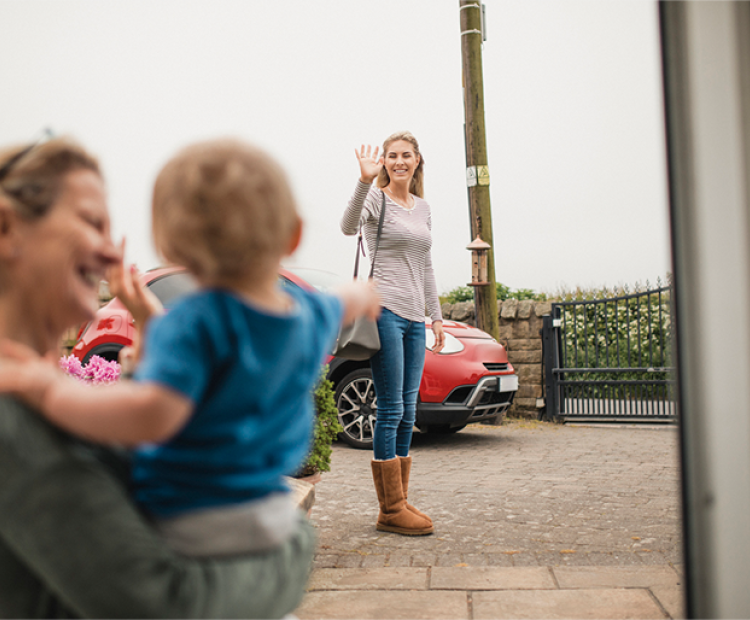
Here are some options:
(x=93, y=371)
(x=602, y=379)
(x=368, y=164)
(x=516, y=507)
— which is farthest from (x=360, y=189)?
(x=602, y=379)

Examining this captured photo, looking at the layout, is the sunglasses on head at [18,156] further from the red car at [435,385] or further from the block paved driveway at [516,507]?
the red car at [435,385]

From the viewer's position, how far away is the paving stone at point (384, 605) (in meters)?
2.48

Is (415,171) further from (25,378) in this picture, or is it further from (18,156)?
(25,378)

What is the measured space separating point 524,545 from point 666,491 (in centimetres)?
180

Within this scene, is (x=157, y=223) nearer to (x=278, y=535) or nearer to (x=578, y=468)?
(x=278, y=535)

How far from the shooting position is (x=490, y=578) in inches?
112

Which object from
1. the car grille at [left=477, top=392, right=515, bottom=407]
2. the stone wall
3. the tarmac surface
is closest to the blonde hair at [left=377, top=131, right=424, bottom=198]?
the tarmac surface

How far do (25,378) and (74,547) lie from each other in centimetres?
22

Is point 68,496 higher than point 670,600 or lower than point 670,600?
higher

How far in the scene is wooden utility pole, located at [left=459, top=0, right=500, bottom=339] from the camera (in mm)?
9414

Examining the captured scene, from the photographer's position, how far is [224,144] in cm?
97

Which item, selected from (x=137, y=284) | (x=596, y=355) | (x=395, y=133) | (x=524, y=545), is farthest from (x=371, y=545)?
(x=596, y=355)

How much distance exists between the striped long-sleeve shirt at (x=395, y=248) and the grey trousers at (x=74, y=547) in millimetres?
2657

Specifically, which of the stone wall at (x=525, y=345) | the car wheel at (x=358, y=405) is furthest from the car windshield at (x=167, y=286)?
the stone wall at (x=525, y=345)
